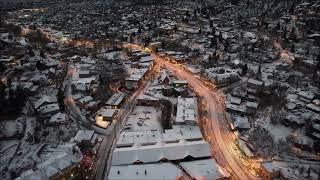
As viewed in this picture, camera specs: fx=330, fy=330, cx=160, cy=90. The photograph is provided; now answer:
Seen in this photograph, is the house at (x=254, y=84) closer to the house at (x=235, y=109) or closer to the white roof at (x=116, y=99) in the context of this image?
the house at (x=235, y=109)

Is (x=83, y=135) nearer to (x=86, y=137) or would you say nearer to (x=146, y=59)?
Result: (x=86, y=137)

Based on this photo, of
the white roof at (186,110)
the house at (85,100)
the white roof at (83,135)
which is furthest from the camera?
the house at (85,100)

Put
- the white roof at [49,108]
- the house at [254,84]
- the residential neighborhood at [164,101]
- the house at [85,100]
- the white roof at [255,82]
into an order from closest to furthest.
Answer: the residential neighborhood at [164,101]
the white roof at [49,108]
the house at [85,100]
the house at [254,84]
the white roof at [255,82]

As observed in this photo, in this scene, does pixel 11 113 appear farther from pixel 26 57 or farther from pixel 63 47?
pixel 63 47

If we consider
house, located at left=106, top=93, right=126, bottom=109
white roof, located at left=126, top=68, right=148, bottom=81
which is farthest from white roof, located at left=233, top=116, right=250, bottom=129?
white roof, located at left=126, top=68, right=148, bottom=81

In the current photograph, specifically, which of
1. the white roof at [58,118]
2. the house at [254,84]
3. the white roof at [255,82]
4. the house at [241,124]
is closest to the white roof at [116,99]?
the white roof at [58,118]

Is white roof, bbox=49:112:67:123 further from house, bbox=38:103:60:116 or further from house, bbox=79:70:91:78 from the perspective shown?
house, bbox=79:70:91:78
